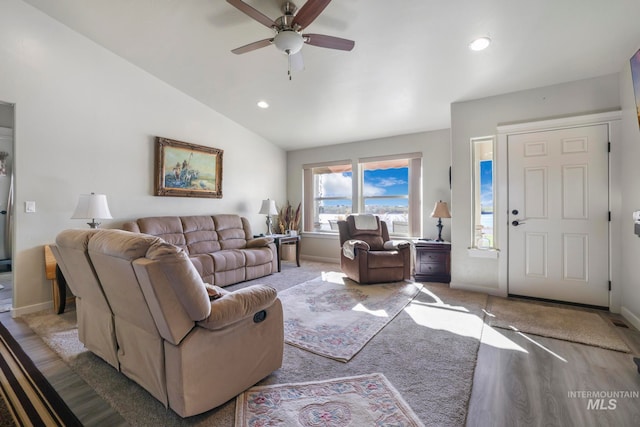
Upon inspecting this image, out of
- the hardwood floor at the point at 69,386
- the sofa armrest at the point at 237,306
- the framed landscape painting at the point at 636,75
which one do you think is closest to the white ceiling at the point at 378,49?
the framed landscape painting at the point at 636,75

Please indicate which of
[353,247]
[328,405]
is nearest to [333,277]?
[353,247]

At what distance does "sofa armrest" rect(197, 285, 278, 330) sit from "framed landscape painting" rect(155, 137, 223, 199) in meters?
3.18

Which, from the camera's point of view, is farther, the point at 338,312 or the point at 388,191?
the point at 388,191

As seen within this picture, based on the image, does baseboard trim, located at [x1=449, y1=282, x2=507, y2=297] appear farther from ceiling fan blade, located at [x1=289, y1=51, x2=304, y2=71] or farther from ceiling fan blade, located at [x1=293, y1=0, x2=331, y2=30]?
ceiling fan blade, located at [x1=293, y1=0, x2=331, y2=30]

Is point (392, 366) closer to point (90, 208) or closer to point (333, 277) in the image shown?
point (333, 277)

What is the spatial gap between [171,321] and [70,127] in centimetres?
330

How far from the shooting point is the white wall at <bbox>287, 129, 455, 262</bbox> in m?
4.65

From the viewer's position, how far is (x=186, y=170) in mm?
4391

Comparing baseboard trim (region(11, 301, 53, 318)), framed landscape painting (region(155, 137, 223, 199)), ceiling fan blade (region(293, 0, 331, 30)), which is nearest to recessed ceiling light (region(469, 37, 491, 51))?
ceiling fan blade (region(293, 0, 331, 30))

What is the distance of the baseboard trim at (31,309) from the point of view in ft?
9.59

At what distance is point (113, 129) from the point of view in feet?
11.9

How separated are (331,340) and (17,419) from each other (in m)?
1.95

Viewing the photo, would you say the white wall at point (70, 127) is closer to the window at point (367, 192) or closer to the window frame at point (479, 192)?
the window at point (367, 192)

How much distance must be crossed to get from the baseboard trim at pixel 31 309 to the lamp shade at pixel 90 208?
43.7 inches
